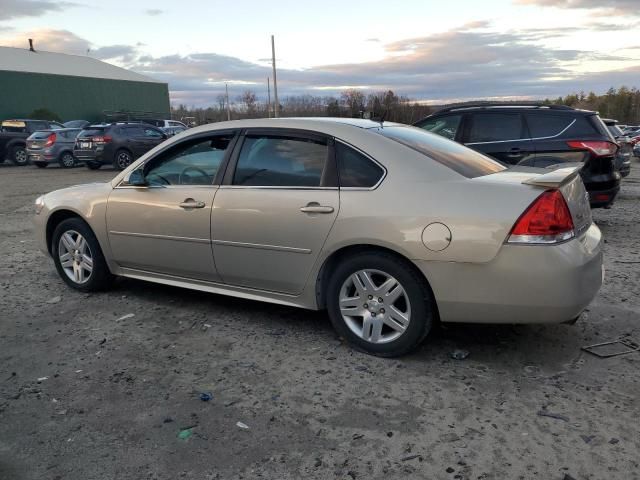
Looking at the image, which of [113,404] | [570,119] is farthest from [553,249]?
[570,119]

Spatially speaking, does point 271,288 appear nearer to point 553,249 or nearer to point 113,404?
point 113,404

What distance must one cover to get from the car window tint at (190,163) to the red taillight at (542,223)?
7.51ft

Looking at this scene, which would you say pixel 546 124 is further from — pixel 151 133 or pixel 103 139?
pixel 103 139

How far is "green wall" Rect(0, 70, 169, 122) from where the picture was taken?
47.7 m

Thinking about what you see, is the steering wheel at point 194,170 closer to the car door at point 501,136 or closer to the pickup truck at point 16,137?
the car door at point 501,136

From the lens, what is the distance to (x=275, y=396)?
10.8 ft

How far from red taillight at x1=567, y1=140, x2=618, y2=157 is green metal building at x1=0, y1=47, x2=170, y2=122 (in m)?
50.1

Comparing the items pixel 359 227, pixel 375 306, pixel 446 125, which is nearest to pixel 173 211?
pixel 359 227

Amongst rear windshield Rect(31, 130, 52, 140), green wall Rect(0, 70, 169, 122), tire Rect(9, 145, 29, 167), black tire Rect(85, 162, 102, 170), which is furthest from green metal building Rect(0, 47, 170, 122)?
black tire Rect(85, 162, 102, 170)

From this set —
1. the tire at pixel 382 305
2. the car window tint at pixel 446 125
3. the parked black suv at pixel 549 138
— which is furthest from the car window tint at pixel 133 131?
the tire at pixel 382 305

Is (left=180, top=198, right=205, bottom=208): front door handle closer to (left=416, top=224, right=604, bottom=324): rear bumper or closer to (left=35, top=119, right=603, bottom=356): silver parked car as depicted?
(left=35, top=119, right=603, bottom=356): silver parked car

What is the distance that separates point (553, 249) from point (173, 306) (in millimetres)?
3132

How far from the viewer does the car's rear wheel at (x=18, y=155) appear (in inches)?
927

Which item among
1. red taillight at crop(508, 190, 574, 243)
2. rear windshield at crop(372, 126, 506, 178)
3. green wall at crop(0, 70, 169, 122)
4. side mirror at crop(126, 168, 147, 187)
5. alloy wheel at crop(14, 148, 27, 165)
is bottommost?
alloy wheel at crop(14, 148, 27, 165)
